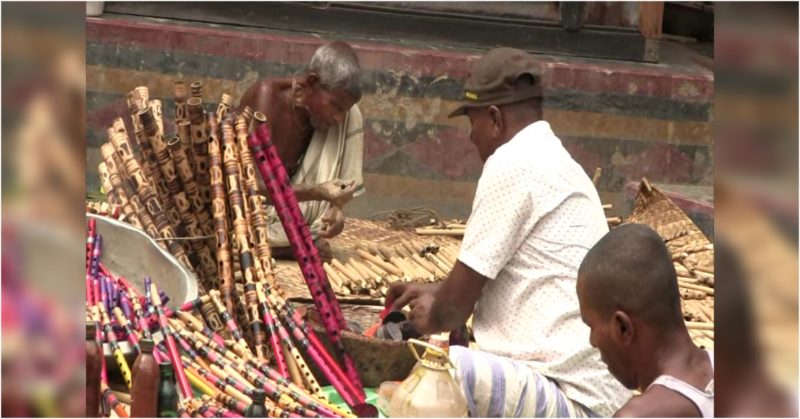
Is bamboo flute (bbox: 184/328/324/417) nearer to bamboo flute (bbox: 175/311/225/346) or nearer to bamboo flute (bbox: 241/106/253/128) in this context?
bamboo flute (bbox: 175/311/225/346)

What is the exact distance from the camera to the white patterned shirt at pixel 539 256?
12.6ft

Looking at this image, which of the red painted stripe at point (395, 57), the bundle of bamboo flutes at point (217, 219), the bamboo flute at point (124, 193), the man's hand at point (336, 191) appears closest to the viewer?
the bundle of bamboo flutes at point (217, 219)

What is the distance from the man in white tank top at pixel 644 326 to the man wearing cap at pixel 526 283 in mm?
700

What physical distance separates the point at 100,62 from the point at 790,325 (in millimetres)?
6974

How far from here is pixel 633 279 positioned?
3.06m

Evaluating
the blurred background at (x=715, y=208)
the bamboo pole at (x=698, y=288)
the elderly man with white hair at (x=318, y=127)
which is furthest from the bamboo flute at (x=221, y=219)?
the blurred background at (x=715, y=208)

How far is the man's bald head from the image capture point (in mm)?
3037

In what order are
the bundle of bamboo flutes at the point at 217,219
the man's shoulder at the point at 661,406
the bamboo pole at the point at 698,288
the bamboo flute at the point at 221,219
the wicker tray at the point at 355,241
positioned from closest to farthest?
1. the man's shoulder at the point at 661,406
2. the bundle of bamboo flutes at the point at 217,219
3. the bamboo flute at the point at 221,219
4. the wicker tray at the point at 355,241
5. the bamboo pole at the point at 698,288

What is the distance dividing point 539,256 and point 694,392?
42.6 inches

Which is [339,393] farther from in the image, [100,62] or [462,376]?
[100,62]

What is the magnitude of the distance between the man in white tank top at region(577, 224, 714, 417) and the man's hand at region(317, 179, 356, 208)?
2764 mm

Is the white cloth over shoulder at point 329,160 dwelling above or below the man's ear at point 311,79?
below

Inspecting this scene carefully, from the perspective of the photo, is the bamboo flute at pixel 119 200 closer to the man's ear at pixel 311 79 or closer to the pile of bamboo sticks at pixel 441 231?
the man's ear at pixel 311 79

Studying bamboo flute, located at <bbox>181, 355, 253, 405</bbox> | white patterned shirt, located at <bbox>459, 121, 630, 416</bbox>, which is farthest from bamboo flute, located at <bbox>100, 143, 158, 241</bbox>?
white patterned shirt, located at <bbox>459, 121, 630, 416</bbox>
